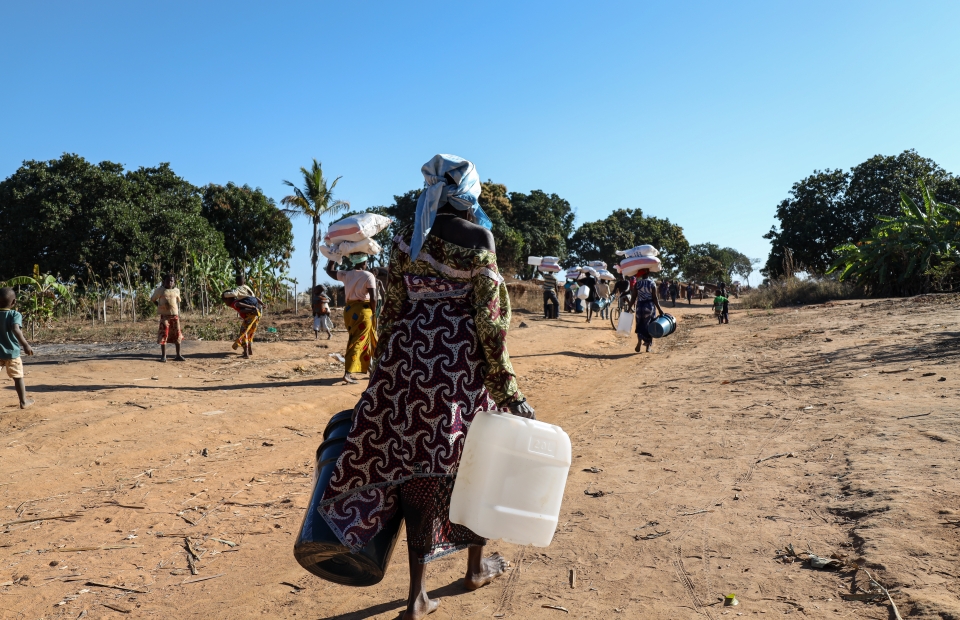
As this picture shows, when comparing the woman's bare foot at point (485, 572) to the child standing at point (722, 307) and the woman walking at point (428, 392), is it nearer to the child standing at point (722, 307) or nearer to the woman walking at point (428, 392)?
the woman walking at point (428, 392)

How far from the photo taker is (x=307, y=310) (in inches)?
992

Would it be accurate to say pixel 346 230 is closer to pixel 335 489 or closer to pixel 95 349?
pixel 335 489

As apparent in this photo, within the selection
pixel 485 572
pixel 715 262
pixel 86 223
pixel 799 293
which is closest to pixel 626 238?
pixel 715 262

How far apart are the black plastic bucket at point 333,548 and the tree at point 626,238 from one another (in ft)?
146

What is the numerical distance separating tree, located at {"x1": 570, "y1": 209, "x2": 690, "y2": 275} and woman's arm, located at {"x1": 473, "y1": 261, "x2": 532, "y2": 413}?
146ft

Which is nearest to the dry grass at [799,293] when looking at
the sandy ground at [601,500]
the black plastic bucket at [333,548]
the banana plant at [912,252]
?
the banana plant at [912,252]

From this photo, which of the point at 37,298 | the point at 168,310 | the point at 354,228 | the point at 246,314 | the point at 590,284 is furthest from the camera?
the point at 590,284

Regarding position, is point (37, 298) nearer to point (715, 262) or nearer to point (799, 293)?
point (799, 293)

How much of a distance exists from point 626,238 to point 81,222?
3617 cm

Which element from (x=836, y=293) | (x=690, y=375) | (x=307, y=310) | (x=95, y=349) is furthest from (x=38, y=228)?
(x=836, y=293)

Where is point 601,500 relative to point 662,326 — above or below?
below

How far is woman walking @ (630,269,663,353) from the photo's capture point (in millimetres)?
11649

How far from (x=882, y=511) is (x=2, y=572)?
4.54 metres

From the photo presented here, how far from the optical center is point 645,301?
11781mm
